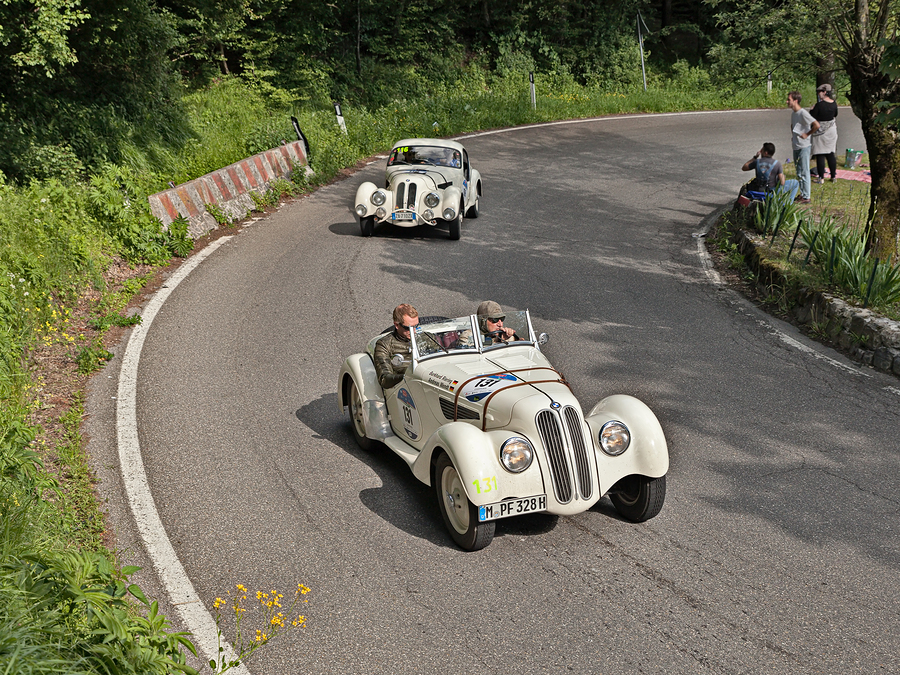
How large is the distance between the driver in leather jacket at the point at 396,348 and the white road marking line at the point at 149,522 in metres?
2.21

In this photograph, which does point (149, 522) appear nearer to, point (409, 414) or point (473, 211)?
point (409, 414)

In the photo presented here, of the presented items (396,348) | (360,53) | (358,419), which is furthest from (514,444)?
(360,53)

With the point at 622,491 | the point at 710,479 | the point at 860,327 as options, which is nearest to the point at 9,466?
the point at 622,491

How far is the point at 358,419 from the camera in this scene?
759 centimetres

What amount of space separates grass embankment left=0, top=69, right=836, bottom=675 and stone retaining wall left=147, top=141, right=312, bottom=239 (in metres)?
0.40

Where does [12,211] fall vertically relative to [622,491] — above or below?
above

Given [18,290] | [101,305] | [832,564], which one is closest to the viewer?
[832,564]

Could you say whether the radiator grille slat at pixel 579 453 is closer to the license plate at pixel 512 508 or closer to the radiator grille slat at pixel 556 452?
the radiator grille slat at pixel 556 452

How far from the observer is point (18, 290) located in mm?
9422

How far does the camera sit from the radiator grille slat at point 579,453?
5.89m

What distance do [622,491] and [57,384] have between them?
6049 mm

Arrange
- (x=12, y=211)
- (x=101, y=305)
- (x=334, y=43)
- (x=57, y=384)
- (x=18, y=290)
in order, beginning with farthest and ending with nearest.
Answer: (x=334, y=43), (x=12, y=211), (x=101, y=305), (x=18, y=290), (x=57, y=384)

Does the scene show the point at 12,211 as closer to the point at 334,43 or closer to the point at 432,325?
the point at 432,325

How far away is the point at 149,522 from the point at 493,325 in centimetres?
326
